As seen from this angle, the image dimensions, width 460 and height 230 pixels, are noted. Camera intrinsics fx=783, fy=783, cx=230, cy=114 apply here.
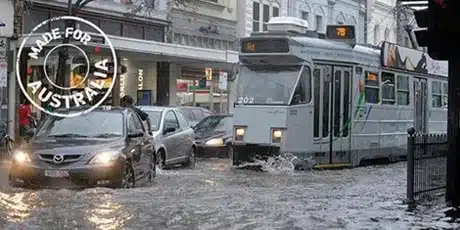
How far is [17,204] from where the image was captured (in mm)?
11297

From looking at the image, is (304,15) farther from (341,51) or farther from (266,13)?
(341,51)

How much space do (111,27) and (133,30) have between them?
163 centimetres

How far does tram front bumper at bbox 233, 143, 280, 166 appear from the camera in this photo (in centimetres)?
1822

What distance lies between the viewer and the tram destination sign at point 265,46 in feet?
59.3

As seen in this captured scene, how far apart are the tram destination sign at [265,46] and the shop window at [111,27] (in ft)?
45.2

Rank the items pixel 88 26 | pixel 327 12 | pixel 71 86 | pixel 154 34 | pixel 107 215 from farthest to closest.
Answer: pixel 327 12, pixel 154 34, pixel 88 26, pixel 71 86, pixel 107 215

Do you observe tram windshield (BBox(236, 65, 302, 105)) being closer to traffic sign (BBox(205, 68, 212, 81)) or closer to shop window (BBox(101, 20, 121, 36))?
shop window (BBox(101, 20, 121, 36))

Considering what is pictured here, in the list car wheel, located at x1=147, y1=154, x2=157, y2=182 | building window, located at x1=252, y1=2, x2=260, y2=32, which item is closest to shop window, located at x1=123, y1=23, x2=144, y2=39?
building window, located at x1=252, y1=2, x2=260, y2=32

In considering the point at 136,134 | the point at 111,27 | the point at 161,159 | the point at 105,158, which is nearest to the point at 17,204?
the point at 105,158

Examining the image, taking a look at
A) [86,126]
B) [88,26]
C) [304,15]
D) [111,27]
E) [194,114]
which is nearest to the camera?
[86,126]

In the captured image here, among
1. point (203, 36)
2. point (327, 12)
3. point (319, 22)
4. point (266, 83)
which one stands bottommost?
point (266, 83)

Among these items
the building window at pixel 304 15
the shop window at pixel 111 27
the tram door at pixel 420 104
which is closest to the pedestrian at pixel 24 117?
the shop window at pixel 111 27

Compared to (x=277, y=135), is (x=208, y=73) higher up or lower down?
higher up

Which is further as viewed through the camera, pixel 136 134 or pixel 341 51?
pixel 341 51
